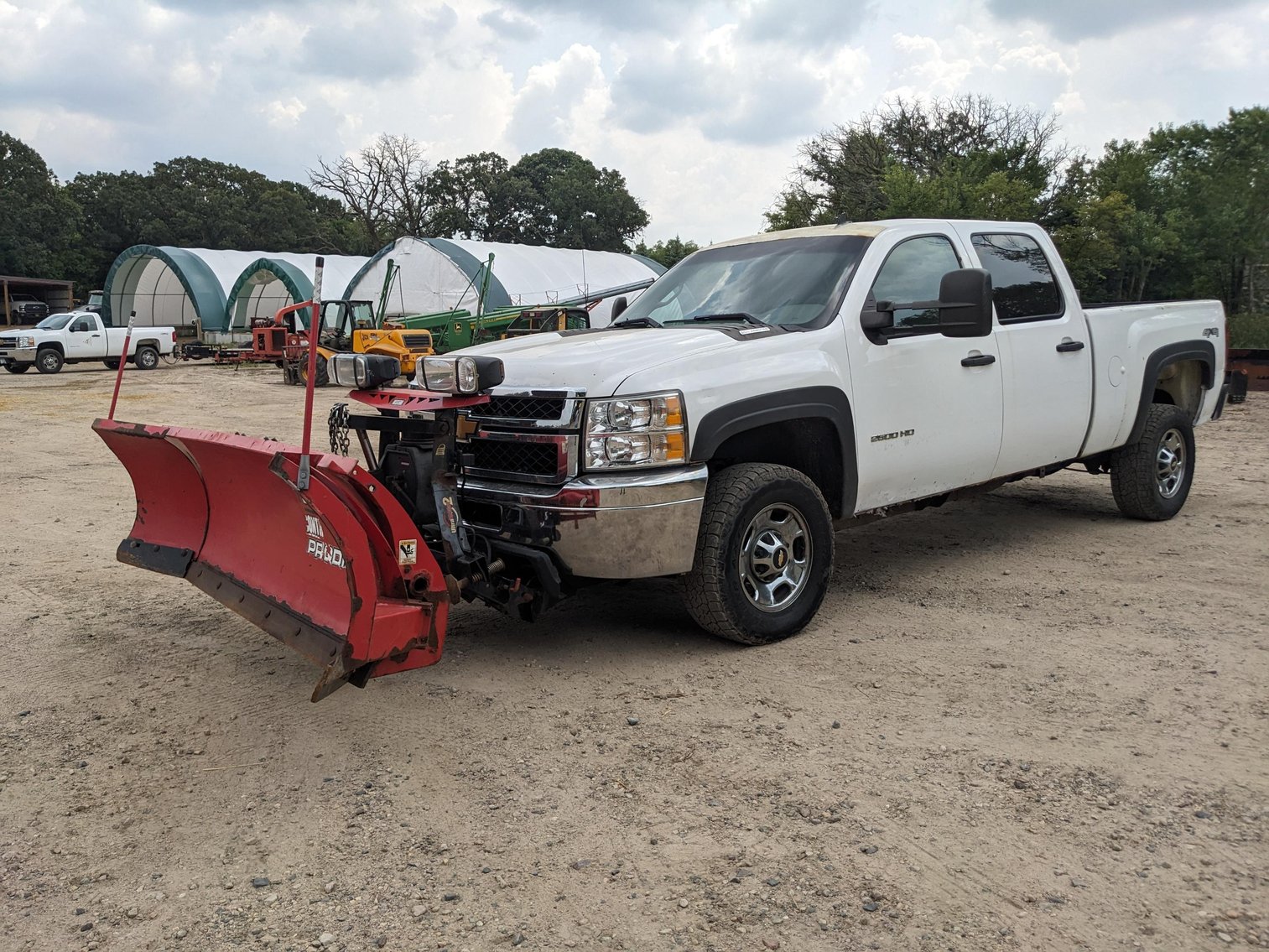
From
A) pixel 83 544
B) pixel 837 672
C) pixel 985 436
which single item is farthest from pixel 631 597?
pixel 83 544

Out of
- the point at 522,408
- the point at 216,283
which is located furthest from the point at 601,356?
the point at 216,283

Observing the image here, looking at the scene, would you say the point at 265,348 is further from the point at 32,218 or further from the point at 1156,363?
the point at 32,218

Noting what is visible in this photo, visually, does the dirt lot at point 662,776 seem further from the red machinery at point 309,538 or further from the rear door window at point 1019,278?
the rear door window at point 1019,278

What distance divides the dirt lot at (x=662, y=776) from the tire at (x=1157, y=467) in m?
1.30

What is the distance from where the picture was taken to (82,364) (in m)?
31.9

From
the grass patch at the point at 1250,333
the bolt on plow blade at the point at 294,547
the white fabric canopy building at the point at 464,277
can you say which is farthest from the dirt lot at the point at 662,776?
the white fabric canopy building at the point at 464,277

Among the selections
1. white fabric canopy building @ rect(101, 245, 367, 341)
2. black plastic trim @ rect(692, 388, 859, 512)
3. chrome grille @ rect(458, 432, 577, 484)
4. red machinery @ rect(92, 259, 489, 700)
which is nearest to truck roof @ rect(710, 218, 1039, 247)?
black plastic trim @ rect(692, 388, 859, 512)

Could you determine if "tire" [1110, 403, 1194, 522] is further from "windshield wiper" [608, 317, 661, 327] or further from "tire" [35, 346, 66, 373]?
"tire" [35, 346, 66, 373]

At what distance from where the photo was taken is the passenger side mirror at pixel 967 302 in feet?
16.5

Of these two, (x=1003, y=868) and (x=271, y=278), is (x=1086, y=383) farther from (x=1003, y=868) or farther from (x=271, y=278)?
(x=271, y=278)

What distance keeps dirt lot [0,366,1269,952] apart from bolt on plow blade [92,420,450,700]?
0.40m

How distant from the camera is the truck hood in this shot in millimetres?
4375

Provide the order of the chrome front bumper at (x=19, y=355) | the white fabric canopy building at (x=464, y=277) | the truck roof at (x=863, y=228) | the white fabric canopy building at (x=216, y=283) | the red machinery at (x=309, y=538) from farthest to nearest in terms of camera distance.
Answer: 1. the white fabric canopy building at (x=216, y=283)
2. the white fabric canopy building at (x=464, y=277)
3. the chrome front bumper at (x=19, y=355)
4. the truck roof at (x=863, y=228)
5. the red machinery at (x=309, y=538)

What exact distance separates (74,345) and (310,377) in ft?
93.0
